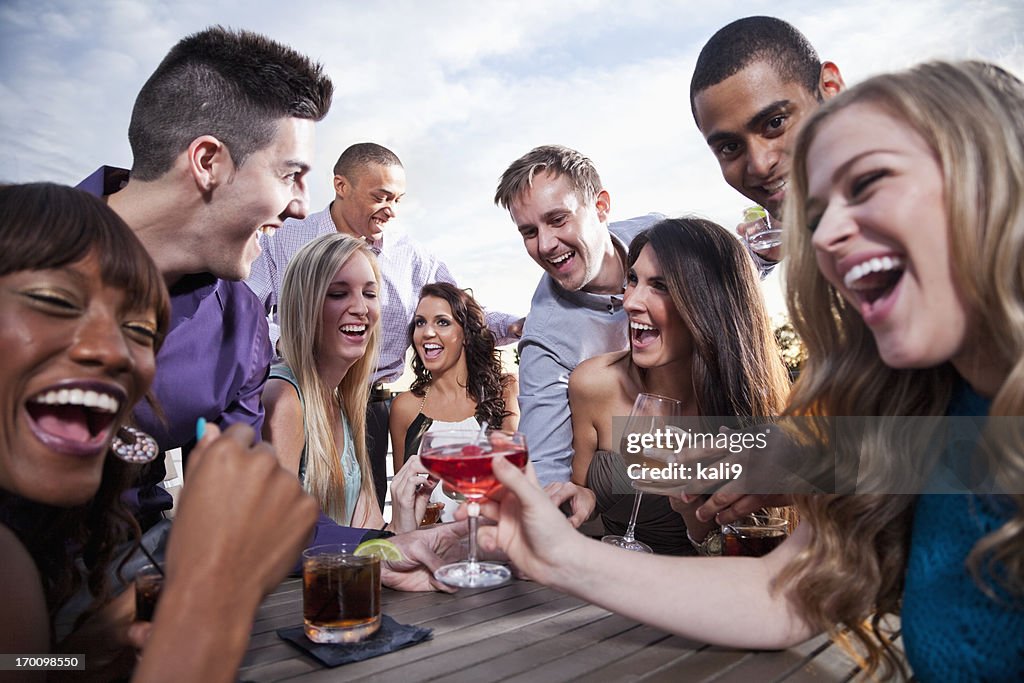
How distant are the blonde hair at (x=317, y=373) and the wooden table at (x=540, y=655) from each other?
4.80ft

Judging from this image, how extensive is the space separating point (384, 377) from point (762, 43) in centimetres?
358

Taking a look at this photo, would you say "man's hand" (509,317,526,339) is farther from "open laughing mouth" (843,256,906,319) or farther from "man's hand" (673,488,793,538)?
"open laughing mouth" (843,256,906,319)

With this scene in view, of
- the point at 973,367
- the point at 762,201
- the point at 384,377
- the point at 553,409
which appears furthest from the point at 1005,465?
the point at 384,377

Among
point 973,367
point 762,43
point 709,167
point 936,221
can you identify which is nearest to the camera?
point 936,221

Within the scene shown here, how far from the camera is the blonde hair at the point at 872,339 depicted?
1008 mm

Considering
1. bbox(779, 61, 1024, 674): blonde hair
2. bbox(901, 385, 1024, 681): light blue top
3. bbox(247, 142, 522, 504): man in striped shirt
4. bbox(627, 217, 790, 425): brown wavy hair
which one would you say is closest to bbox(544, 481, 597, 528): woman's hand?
bbox(627, 217, 790, 425): brown wavy hair

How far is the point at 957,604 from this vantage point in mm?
1119

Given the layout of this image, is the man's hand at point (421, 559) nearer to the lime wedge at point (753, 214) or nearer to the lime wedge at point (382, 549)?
the lime wedge at point (382, 549)

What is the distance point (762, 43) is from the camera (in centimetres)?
280

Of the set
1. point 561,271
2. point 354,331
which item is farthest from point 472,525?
point 561,271

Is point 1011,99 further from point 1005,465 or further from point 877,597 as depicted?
point 877,597

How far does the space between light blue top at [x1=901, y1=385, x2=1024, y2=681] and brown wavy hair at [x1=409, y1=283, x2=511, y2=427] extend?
4.22m

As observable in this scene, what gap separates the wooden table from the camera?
4.07 ft

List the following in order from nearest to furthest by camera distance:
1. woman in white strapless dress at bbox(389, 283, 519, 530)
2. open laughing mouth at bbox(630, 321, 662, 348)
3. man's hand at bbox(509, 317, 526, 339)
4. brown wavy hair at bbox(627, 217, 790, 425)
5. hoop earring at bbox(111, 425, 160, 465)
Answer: hoop earring at bbox(111, 425, 160, 465) → brown wavy hair at bbox(627, 217, 790, 425) → open laughing mouth at bbox(630, 321, 662, 348) → woman in white strapless dress at bbox(389, 283, 519, 530) → man's hand at bbox(509, 317, 526, 339)
